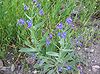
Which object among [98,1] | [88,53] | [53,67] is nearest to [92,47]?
[88,53]

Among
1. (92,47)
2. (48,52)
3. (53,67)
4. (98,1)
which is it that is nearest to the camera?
(48,52)

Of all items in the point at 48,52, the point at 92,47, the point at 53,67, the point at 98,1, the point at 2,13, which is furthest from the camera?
the point at 98,1

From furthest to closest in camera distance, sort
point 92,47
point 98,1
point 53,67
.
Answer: point 98,1 → point 92,47 → point 53,67

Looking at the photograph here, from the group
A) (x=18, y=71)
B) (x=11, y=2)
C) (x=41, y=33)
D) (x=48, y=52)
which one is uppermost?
(x=11, y=2)

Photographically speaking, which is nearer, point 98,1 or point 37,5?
point 37,5

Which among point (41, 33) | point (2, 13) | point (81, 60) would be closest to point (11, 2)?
point (2, 13)

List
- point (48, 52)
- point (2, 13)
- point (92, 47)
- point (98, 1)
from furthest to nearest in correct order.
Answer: point (98, 1)
point (92, 47)
point (2, 13)
point (48, 52)

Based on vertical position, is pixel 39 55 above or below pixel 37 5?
below

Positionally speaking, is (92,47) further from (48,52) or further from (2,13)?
(2,13)

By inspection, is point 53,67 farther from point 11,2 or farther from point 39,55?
point 11,2
